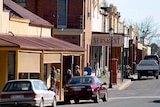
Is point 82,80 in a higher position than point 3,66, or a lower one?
lower

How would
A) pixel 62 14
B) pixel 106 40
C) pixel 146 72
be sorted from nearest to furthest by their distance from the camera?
1. pixel 62 14
2. pixel 106 40
3. pixel 146 72

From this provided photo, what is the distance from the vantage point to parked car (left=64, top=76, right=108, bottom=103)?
30.1 metres

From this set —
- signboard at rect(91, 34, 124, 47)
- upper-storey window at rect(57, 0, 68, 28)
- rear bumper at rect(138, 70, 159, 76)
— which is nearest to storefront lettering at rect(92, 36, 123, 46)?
signboard at rect(91, 34, 124, 47)

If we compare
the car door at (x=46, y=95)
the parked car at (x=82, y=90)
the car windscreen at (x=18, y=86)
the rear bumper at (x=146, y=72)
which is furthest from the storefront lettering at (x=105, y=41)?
the car windscreen at (x=18, y=86)

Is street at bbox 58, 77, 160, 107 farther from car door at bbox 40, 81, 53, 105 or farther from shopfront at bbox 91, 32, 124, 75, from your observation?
shopfront at bbox 91, 32, 124, 75

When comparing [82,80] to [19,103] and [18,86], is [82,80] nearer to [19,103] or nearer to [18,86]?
[18,86]

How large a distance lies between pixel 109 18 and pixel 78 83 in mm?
38511

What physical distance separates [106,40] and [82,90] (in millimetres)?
22545

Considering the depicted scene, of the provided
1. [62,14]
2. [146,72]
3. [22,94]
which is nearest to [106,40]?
[62,14]

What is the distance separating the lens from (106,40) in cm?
5234

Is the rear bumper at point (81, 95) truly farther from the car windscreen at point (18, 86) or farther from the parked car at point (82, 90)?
the car windscreen at point (18, 86)

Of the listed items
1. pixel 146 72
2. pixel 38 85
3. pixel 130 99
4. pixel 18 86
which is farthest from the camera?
pixel 146 72

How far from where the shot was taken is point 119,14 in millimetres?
78688

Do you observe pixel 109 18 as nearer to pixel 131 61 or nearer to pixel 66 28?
pixel 131 61
